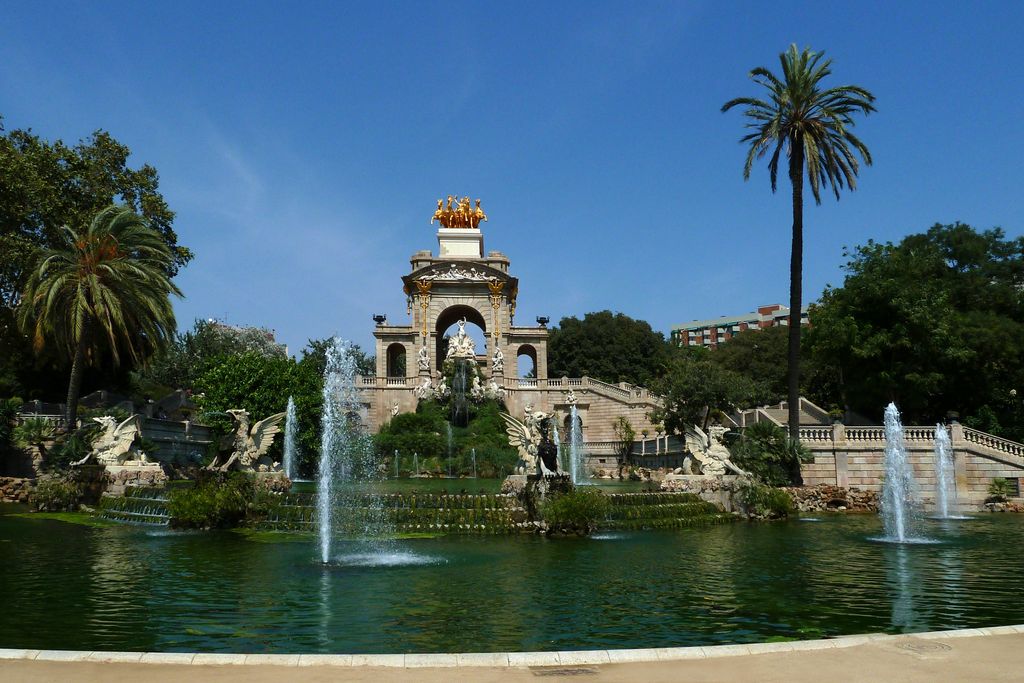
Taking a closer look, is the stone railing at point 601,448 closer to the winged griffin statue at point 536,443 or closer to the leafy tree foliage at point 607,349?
the leafy tree foliage at point 607,349

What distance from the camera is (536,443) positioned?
21.2 metres

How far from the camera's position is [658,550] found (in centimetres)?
1744

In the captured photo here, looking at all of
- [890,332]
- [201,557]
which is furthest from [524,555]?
[890,332]

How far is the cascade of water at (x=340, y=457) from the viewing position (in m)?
18.8

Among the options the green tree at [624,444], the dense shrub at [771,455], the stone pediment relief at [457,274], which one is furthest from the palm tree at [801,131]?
the stone pediment relief at [457,274]

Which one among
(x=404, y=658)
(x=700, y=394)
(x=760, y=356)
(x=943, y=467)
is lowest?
(x=404, y=658)

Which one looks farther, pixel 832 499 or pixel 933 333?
pixel 933 333

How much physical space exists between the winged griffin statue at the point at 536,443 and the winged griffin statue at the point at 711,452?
7.33m

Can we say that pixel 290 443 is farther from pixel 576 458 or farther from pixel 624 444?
pixel 624 444

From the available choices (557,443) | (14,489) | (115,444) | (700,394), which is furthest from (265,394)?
(700,394)

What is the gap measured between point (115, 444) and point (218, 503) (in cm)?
881

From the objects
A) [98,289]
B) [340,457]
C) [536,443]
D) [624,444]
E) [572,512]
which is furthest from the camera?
[624,444]

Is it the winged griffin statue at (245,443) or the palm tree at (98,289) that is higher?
the palm tree at (98,289)

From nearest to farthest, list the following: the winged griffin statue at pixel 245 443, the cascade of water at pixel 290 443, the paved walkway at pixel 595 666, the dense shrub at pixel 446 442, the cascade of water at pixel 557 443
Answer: the paved walkway at pixel 595 666 → the cascade of water at pixel 557 443 → the winged griffin statue at pixel 245 443 → the cascade of water at pixel 290 443 → the dense shrub at pixel 446 442
